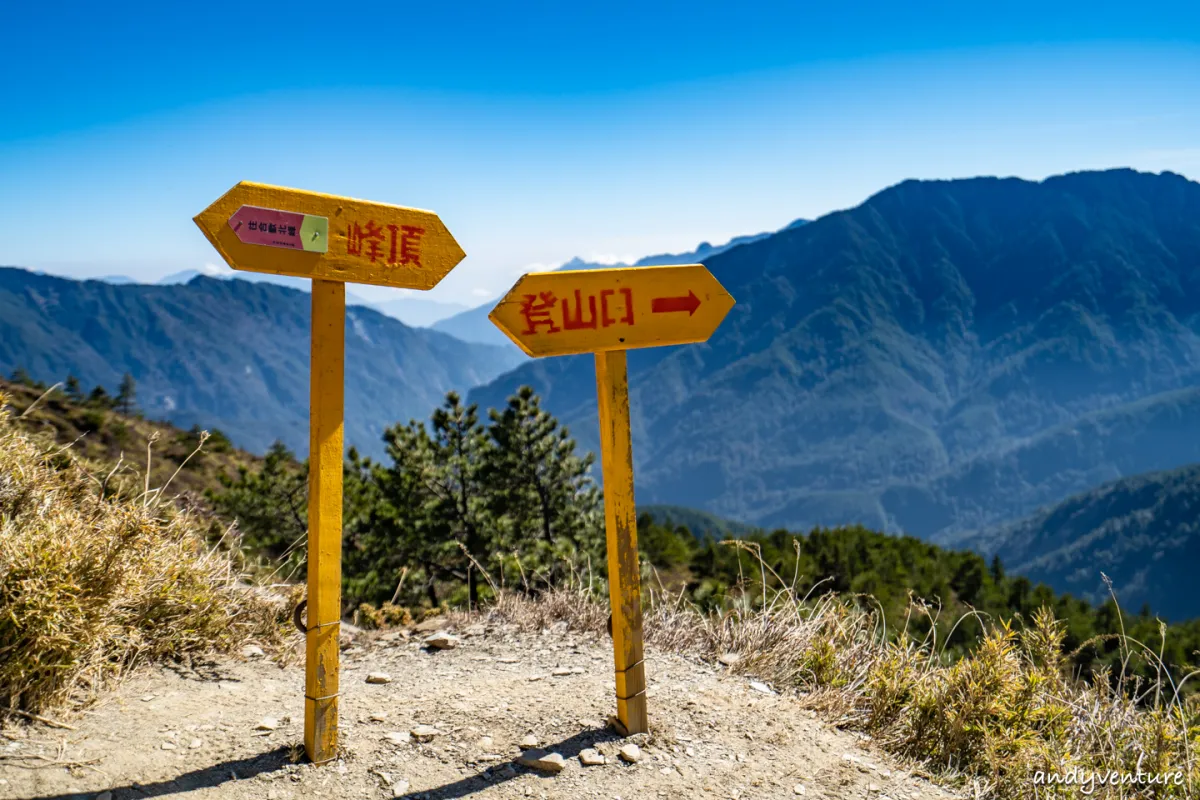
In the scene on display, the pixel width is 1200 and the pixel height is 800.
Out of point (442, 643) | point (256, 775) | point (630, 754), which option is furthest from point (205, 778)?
point (442, 643)

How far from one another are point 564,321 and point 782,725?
2.42m

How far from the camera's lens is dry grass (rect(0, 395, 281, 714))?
3359 mm

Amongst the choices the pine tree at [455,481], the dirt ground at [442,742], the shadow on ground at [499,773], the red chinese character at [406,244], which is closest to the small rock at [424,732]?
the dirt ground at [442,742]

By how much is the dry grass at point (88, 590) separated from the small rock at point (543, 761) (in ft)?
6.73

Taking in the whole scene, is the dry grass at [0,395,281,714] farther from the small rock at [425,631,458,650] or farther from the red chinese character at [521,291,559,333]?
the red chinese character at [521,291,559,333]

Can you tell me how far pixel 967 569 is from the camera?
1270 inches

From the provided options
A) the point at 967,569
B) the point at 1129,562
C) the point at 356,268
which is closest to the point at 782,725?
the point at 356,268

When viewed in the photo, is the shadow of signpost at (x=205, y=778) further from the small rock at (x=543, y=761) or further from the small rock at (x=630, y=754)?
the small rock at (x=630, y=754)

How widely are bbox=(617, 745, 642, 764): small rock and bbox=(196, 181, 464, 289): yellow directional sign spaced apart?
94.1 inches

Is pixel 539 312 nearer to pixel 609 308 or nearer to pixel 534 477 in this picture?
pixel 609 308

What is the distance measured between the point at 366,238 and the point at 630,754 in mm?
2661

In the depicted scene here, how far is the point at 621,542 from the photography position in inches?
150

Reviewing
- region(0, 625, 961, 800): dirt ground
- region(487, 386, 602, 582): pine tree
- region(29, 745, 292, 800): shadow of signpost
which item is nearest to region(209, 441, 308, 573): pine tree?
region(487, 386, 602, 582): pine tree

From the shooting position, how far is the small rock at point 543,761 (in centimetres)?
349
